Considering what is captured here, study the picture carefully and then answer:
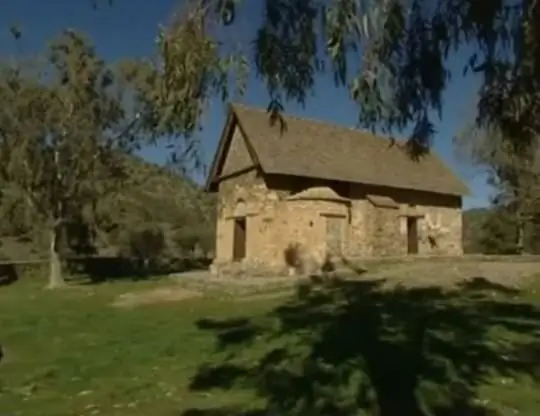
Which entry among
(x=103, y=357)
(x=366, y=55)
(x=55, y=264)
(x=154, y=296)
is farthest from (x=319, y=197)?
(x=366, y=55)

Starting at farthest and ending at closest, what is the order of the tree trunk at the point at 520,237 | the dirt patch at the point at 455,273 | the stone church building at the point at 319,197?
the tree trunk at the point at 520,237 < the stone church building at the point at 319,197 < the dirt patch at the point at 455,273

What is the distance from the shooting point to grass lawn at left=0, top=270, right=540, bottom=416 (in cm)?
783

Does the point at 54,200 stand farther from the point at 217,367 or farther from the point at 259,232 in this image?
the point at 217,367

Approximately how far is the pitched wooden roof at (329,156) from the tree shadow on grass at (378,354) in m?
11.1

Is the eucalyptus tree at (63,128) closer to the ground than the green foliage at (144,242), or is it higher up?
higher up

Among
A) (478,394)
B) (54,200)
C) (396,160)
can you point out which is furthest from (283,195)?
(478,394)

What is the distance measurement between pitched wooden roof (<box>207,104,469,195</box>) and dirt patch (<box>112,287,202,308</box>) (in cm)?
611

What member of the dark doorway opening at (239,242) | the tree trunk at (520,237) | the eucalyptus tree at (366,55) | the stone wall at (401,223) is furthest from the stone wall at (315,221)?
the eucalyptus tree at (366,55)

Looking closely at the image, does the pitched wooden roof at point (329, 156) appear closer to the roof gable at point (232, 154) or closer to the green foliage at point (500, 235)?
→ the roof gable at point (232, 154)

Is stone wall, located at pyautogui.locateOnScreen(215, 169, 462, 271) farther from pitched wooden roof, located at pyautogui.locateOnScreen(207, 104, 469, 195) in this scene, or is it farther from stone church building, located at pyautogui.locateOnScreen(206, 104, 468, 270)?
pitched wooden roof, located at pyautogui.locateOnScreen(207, 104, 469, 195)

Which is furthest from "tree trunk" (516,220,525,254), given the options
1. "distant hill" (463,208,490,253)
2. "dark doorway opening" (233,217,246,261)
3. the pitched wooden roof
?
"dark doorway opening" (233,217,246,261)

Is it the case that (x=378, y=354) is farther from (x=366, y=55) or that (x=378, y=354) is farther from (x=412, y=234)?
(x=412, y=234)

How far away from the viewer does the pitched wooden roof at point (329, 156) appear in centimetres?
2681

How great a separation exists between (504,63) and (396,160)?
81.5 feet
